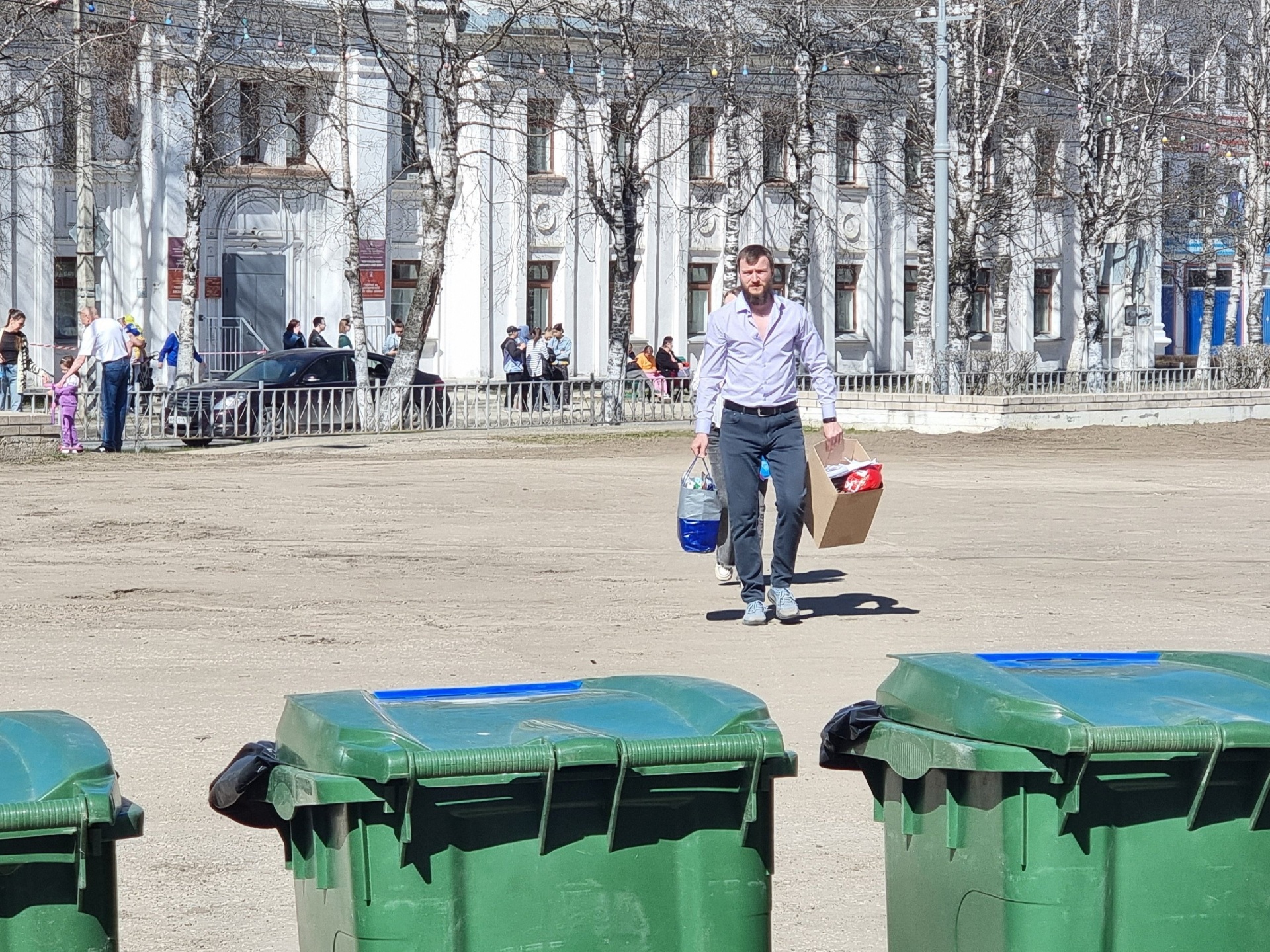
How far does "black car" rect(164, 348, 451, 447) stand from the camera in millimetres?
22875

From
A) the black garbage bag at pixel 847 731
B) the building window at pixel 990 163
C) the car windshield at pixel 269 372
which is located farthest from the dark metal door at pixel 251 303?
the black garbage bag at pixel 847 731

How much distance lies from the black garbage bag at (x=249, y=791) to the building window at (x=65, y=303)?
34.6 metres

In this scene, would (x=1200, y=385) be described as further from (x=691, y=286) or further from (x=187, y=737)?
(x=187, y=737)

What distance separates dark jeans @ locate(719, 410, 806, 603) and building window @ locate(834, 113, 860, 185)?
35.8 meters

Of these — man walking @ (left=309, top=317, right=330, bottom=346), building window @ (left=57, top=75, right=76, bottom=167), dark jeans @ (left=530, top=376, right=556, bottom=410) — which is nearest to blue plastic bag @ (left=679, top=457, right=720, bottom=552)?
dark jeans @ (left=530, top=376, right=556, bottom=410)

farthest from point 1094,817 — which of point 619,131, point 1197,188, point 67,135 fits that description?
point 1197,188

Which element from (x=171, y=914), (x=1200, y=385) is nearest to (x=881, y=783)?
(x=171, y=914)

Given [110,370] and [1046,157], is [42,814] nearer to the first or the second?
[110,370]

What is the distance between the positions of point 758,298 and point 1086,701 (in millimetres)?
5450

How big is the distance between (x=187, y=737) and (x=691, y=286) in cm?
3694

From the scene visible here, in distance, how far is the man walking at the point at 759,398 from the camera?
828 centimetres

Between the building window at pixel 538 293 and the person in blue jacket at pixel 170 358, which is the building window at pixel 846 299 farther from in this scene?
the person in blue jacket at pixel 170 358

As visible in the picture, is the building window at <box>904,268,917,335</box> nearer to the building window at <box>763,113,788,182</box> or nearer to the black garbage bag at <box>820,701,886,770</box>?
the building window at <box>763,113,788,182</box>

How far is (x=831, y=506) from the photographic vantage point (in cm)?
832
